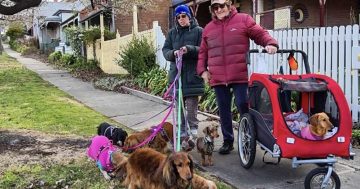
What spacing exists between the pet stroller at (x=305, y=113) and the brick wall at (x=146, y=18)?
18.8m

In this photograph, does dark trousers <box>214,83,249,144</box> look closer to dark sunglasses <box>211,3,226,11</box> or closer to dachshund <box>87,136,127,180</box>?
dark sunglasses <box>211,3,226,11</box>

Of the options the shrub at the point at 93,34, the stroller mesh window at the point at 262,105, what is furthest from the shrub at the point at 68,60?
the stroller mesh window at the point at 262,105

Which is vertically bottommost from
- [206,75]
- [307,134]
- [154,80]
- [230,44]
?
[307,134]

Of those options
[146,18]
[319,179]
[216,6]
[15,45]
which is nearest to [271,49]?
[216,6]

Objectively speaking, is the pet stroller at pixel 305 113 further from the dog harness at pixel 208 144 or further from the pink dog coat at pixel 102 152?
the pink dog coat at pixel 102 152

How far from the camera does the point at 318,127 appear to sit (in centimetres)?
419

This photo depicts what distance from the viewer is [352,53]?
7457 mm

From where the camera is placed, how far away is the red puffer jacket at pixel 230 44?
5.32 m

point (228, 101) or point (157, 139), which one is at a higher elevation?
point (228, 101)

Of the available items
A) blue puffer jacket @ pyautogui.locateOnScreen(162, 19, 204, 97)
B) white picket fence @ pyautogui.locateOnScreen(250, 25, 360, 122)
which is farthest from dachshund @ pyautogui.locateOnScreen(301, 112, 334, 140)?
white picket fence @ pyautogui.locateOnScreen(250, 25, 360, 122)

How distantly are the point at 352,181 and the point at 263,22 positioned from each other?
11.5 meters

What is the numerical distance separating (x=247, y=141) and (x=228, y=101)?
695 millimetres

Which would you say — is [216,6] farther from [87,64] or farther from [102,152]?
[87,64]

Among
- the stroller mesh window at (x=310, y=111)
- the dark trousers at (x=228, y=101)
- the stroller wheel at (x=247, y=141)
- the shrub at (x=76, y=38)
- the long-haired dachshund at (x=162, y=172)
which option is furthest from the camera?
the shrub at (x=76, y=38)
